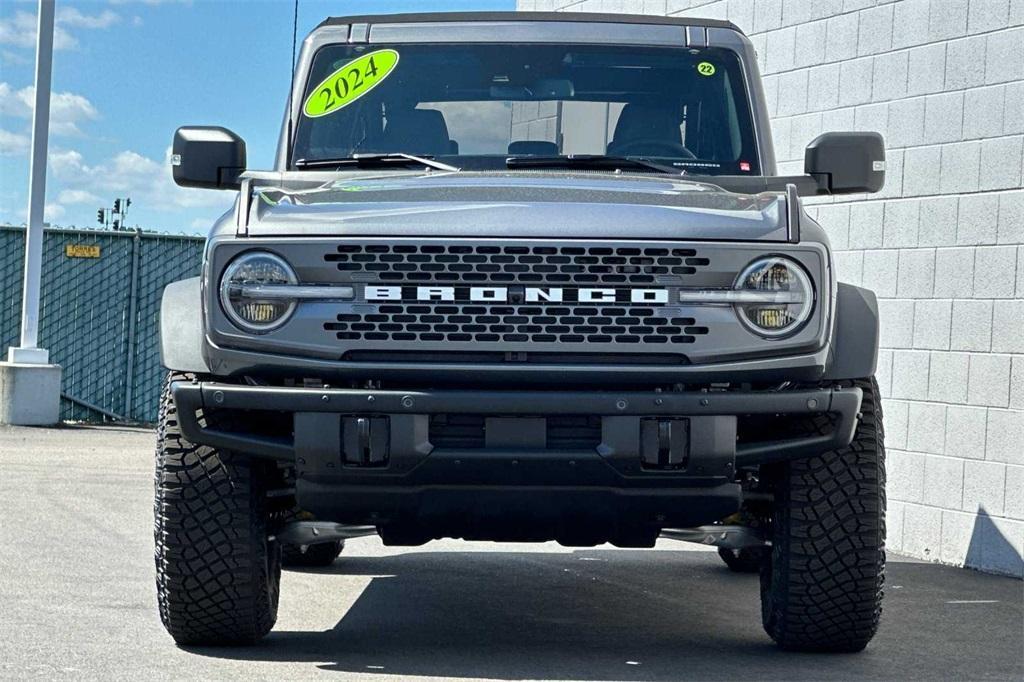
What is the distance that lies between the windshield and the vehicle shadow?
180 cm

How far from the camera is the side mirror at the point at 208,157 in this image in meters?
6.18

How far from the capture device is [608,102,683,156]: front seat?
20.6 ft

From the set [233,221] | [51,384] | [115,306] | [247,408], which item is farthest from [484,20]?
[115,306]

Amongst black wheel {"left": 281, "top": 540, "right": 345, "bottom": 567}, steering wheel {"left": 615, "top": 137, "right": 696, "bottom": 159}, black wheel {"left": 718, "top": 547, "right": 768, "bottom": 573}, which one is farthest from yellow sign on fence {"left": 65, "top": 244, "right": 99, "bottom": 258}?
steering wheel {"left": 615, "top": 137, "right": 696, "bottom": 159}

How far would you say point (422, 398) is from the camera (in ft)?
15.9

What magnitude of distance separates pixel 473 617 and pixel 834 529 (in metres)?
1.91

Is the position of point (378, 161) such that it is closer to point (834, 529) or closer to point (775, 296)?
point (775, 296)

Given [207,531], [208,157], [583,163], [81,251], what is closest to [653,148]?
[583,163]

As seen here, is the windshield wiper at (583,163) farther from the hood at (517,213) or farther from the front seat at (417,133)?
the hood at (517,213)

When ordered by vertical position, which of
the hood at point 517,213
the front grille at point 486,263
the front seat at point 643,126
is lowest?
the front grille at point 486,263

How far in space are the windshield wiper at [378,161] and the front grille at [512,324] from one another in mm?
1159

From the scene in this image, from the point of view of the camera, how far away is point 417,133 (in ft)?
20.4

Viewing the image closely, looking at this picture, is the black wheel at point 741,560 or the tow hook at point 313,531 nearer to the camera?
the tow hook at point 313,531

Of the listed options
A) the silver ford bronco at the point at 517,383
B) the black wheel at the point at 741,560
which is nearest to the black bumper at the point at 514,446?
the silver ford bronco at the point at 517,383
